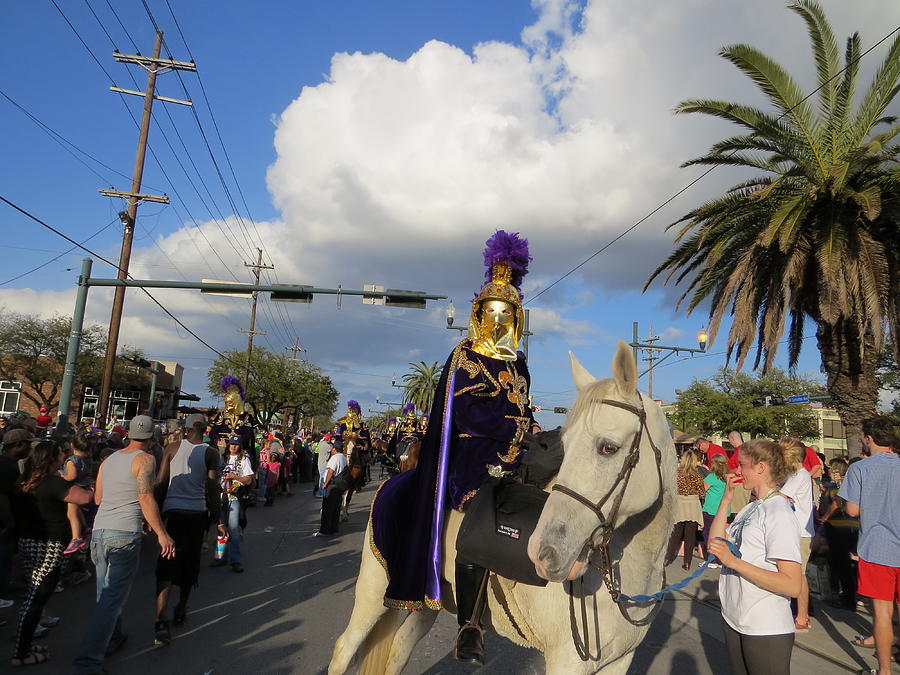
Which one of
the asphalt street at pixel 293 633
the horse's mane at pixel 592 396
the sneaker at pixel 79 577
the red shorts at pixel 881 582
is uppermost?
the horse's mane at pixel 592 396

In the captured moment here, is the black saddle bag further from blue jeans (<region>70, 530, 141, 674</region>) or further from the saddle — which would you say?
blue jeans (<region>70, 530, 141, 674</region>)

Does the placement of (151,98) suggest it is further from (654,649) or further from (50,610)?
(654,649)

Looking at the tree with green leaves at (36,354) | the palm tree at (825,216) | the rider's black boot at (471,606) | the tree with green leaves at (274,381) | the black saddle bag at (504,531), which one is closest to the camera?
the black saddle bag at (504,531)

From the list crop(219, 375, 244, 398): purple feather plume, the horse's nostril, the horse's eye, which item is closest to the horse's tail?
the horse's nostril

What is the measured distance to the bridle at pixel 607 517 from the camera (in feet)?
8.38

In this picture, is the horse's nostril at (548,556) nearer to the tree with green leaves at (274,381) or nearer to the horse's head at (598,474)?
the horse's head at (598,474)

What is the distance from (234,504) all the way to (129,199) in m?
14.0

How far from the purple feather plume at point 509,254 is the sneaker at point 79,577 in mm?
7183

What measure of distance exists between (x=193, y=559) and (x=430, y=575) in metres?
4.09

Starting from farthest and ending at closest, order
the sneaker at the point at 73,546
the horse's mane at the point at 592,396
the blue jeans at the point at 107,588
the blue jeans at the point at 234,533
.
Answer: the blue jeans at the point at 234,533 < the sneaker at the point at 73,546 < the blue jeans at the point at 107,588 < the horse's mane at the point at 592,396

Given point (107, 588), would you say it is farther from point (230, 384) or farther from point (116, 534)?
point (230, 384)

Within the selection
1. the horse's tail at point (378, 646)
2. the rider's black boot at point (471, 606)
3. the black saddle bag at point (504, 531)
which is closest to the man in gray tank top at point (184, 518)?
the horse's tail at point (378, 646)

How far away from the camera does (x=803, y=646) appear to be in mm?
6254

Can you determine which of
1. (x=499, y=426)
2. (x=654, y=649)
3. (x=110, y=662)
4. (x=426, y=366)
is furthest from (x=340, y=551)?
(x=426, y=366)
